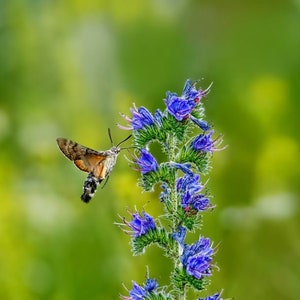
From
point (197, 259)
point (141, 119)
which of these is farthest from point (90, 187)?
point (197, 259)

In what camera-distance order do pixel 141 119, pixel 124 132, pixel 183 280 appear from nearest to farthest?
1. pixel 183 280
2. pixel 141 119
3. pixel 124 132

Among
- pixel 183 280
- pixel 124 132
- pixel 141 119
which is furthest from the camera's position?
pixel 124 132

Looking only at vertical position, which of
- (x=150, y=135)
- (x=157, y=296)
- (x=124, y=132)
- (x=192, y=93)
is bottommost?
(x=157, y=296)

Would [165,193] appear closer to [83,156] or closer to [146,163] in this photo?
[146,163]

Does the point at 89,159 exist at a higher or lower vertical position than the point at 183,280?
higher

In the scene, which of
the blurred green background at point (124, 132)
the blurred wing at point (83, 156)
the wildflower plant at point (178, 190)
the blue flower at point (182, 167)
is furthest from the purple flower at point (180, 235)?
the blurred green background at point (124, 132)

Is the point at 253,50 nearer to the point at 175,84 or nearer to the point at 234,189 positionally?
the point at 175,84
